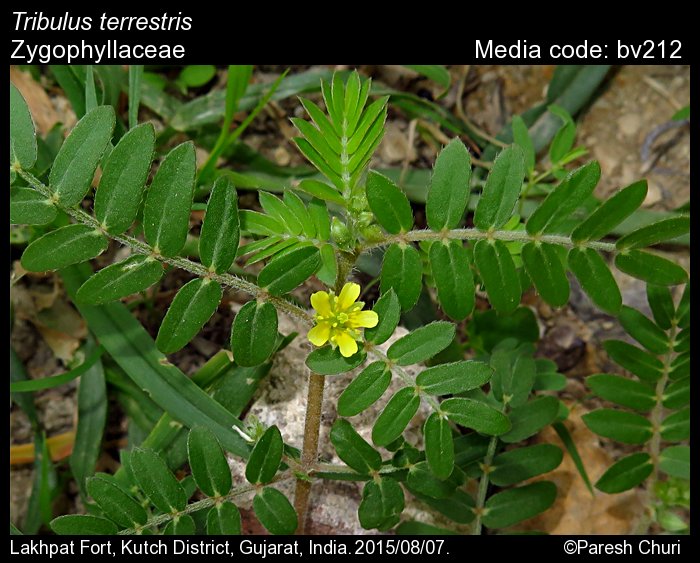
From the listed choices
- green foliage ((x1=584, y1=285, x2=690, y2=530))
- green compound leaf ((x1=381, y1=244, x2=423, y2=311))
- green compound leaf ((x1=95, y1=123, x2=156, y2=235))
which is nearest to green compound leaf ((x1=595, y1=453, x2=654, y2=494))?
green foliage ((x1=584, y1=285, x2=690, y2=530))

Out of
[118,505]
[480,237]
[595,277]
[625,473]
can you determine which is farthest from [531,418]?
[118,505]

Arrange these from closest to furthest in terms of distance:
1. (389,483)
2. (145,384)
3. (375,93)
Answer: (389,483)
(145,384)
(375,93)

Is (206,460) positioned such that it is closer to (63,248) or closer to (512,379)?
(63,248)

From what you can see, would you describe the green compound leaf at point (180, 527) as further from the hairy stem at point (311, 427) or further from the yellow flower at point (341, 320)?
the yellow flower at point (341, 320)

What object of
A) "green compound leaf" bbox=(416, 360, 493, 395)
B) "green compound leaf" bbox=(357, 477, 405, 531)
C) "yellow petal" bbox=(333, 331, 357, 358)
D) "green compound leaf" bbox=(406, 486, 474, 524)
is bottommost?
"green compound leaf" bbox=(406, 486, 474, 524)

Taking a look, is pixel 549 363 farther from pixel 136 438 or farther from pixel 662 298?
pixel 136 438

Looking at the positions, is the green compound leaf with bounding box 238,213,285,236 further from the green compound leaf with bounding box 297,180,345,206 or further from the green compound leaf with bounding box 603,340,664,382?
the green compound leaf with bounding box 603,340,664,382
